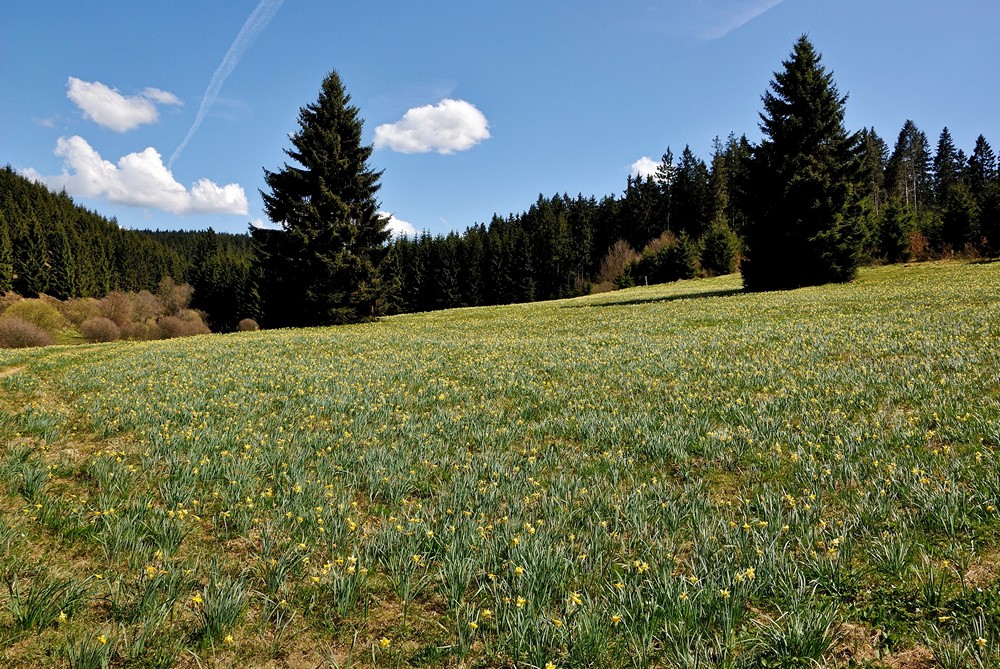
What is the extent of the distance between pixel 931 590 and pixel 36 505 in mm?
6651

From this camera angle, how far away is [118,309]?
224 ft

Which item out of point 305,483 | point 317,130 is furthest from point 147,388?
point 317,130

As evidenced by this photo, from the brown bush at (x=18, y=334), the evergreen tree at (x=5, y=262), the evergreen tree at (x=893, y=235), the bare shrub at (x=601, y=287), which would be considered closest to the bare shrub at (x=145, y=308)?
the evergreen tree at (x=5, y=262)

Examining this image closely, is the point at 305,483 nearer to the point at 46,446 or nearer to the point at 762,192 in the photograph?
the point at 46,446

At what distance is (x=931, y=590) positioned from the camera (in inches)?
111

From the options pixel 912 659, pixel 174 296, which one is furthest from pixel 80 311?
pixel 912 659

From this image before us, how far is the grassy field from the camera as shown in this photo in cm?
269

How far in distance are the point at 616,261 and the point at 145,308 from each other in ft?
254

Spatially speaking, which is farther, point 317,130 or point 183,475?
point 317,130

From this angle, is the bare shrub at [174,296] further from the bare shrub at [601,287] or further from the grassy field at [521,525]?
the grassy field at [521,525]

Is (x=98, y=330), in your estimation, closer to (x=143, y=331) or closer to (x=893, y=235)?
(x=143, y=331)

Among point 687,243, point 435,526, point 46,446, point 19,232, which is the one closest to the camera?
point 435,526

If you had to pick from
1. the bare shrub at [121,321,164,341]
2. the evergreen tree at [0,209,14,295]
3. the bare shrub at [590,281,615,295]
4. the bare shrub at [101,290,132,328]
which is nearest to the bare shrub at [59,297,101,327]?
the bare shrub at [101,290,132,328]

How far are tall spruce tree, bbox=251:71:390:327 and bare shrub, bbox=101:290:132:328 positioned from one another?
4469 centimetres
